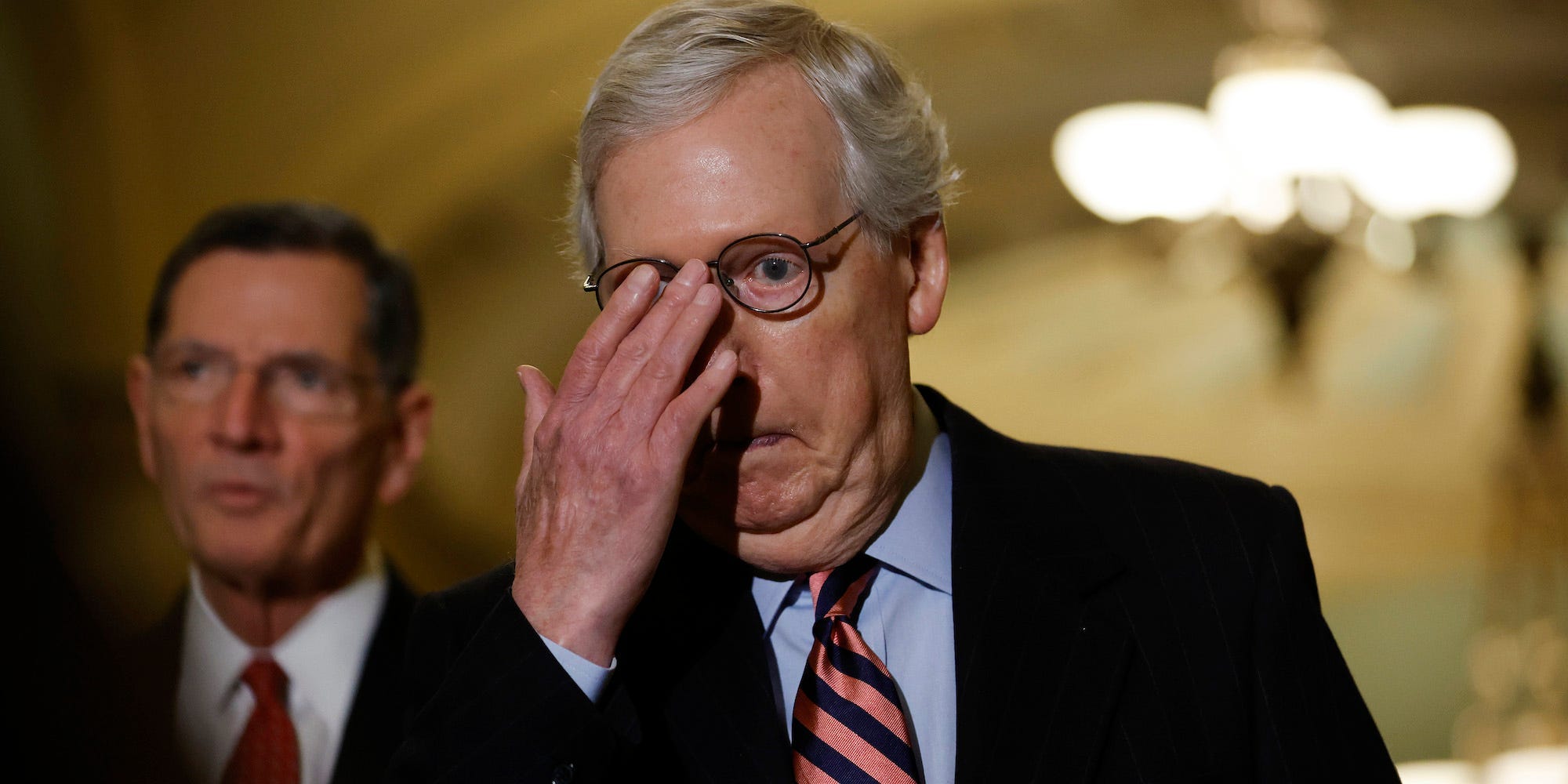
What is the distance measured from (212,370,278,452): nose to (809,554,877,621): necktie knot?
1236mm

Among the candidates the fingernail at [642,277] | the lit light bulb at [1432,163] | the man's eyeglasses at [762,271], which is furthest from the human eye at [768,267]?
the lit light bulb at [1432,163]

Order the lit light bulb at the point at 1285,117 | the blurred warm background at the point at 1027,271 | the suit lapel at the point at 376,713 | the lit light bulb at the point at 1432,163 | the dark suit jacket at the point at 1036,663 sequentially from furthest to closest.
Answer: 1. the lit light bulb at the point at 1432,163
2. the lit light bulb at the point at 1285,117
3. the blurred warm background at the point at 1027,271
4. the suit lapel at the point at 376,713
5. the dark suit jacket at the point at 1036,663

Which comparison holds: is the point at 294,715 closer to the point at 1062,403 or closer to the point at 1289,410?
the point at 1062,403

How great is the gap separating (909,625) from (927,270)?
0.46m

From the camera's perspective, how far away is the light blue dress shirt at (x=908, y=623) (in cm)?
153

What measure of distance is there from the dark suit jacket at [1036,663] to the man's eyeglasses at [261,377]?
0.83 meters

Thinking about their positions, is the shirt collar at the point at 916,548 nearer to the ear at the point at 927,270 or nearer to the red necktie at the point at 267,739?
the ear at the point at 927,270

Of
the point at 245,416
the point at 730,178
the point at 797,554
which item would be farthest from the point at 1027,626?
the point at 245,416

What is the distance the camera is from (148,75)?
11.5ft

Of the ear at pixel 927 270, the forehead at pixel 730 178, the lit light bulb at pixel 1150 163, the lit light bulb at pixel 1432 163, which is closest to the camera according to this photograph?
the forehead at pixel 730 178

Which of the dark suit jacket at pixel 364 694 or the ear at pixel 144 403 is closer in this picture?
the dark suit jacket at pixel 364 694

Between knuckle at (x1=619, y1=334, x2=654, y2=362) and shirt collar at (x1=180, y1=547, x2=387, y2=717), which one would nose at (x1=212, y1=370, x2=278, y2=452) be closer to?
shirt collar at (x1=180, y1=547, x2=387, y2=717)

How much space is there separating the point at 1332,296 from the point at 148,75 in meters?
4.84

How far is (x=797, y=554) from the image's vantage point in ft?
5.01
